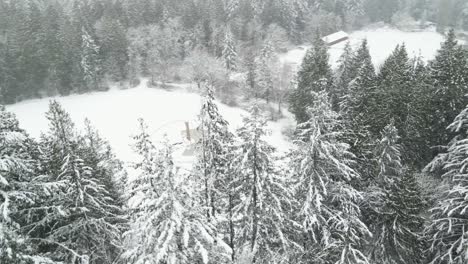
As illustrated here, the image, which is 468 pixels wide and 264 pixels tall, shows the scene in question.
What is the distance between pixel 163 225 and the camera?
1103cm

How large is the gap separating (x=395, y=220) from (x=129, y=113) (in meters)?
51.6

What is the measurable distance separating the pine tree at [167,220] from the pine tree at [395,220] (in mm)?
10527

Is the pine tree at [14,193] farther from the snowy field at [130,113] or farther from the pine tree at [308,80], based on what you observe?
the pine tree at [308,80]

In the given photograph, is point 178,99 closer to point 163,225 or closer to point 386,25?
point 163,225

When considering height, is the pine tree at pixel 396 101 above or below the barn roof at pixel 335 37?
below

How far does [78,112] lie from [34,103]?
1211cm

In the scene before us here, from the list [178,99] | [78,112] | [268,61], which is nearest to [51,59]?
[78,112]

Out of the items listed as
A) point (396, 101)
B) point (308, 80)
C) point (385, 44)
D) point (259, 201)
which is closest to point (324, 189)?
point (259, 201)

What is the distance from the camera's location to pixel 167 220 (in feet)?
35.8

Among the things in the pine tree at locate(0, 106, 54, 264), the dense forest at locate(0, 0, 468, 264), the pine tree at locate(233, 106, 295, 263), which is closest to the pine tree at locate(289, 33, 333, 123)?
the dense forest at locate(0, 0, 468, 264)

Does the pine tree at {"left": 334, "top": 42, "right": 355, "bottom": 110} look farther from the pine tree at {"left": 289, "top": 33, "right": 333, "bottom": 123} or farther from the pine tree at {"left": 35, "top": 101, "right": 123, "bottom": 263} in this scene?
the pine tree at {"left": 35, "top": 101, "right": 123, "bottom": 263}

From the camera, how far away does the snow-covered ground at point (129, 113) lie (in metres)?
55.7

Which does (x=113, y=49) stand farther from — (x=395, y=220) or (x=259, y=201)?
(x=395, y=220)

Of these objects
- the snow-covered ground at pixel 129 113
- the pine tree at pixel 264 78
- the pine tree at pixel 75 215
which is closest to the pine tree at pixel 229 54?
the pine tree at pixel 264 78
